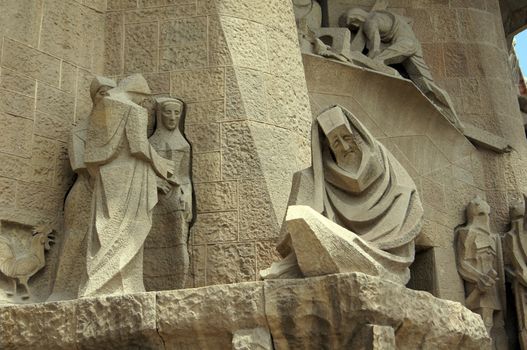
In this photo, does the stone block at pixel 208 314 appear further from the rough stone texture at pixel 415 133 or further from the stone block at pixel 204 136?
the rough stone texture at pixel 415 133

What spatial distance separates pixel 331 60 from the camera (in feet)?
35.2

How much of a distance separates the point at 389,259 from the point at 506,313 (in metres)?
4.74

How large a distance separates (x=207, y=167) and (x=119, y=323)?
1.94 m

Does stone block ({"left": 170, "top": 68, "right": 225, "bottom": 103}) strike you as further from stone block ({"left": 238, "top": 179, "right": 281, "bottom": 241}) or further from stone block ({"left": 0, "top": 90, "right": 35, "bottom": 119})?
stone block ({"left": 0, "top": 90, "right": 35, "bottom": 119})

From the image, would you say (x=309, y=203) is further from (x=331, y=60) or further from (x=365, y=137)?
(x=331, y=60)

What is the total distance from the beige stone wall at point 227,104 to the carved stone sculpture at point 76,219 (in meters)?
0.54

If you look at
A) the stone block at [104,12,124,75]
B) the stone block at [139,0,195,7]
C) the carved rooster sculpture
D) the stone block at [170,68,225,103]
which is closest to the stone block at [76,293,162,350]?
the carved rooster sculpture

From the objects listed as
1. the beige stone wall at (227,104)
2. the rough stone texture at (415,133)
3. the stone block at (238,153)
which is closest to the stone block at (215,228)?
the beige stone wall at (227,104)

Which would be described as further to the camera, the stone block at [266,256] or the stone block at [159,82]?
the stone block at [159,82]

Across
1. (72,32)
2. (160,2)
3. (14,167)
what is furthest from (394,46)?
(14,167)

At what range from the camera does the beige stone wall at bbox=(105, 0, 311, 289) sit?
7.45 meters

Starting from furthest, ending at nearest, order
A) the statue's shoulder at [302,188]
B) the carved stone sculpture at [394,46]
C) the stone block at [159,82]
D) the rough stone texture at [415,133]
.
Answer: the carved stone sculpture at [394,46] < the rough stone texture at [415,133] < the stone block at [159,82] < the statue's shoulder at [302,188]

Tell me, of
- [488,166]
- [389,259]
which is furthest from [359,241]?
[488,166]

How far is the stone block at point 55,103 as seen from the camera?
7.84 meters
